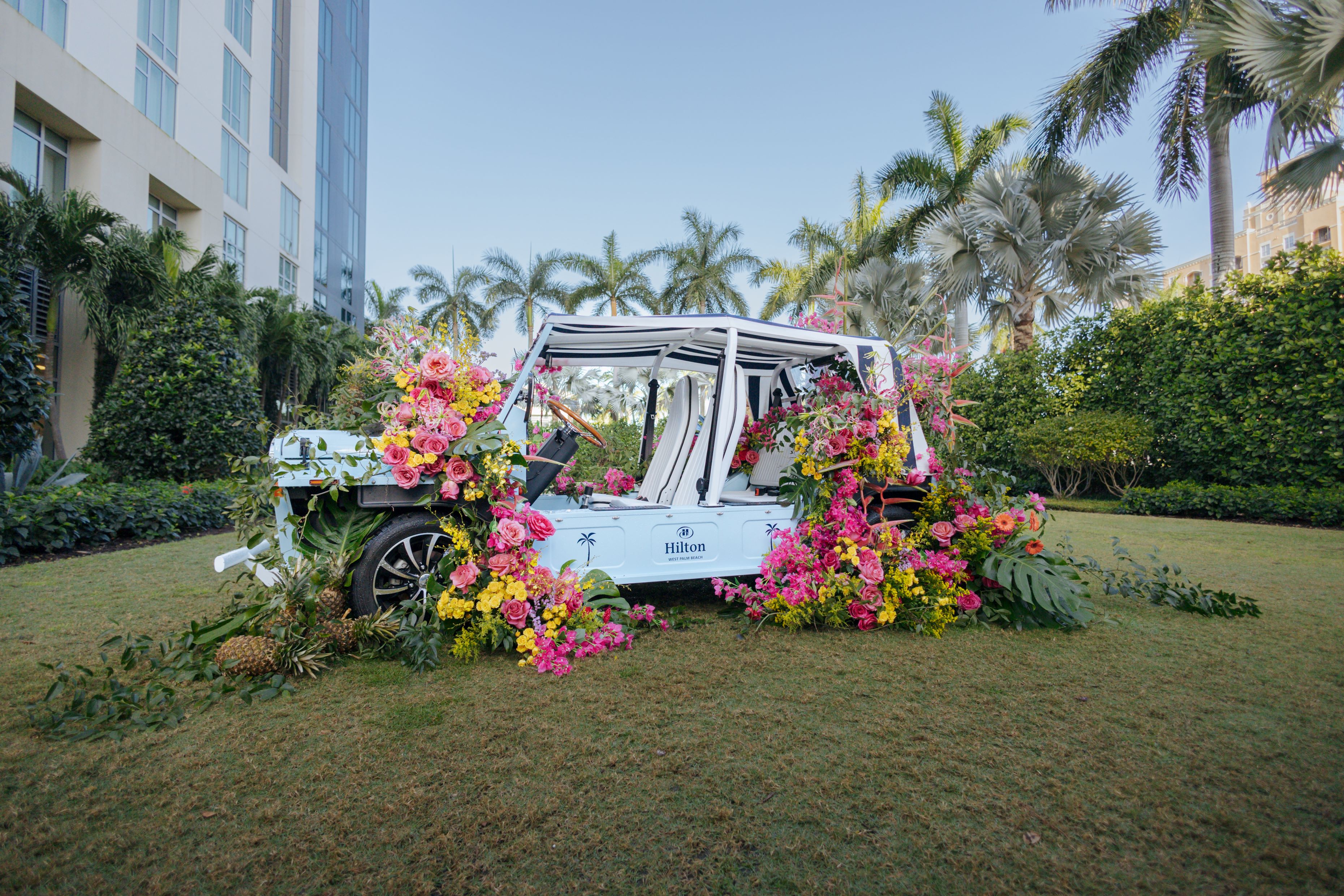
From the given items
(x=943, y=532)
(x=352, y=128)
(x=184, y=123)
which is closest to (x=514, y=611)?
(x=943, y=532)

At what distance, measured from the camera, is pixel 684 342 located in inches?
199

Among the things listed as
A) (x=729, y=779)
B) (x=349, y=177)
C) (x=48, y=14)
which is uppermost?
(x=349, y=177)

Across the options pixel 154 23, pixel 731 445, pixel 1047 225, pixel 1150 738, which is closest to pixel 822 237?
pixel 1047 225

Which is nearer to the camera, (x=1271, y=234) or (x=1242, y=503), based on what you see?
(x=1242, y=503)

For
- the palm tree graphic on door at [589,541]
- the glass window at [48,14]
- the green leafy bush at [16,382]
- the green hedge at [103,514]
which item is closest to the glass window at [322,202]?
the glass window at [48,14]

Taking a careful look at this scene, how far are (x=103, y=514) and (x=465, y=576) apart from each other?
→ 6.16m

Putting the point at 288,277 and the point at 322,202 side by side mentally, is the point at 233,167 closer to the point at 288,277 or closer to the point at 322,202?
the point at 288,277

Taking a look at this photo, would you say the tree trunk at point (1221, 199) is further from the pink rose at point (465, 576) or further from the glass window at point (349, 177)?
the glass window at point (349, 177)

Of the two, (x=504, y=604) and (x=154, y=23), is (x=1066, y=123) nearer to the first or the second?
(x=504, y=604)

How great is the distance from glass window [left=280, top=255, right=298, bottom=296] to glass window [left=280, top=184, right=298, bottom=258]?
0.36 meters

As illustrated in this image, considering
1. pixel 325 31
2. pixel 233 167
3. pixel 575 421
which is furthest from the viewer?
pixel 325 31

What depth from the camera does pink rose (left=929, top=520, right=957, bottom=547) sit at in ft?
14.1

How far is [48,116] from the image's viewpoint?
1239cm

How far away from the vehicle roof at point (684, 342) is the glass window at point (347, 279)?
33551 mm
